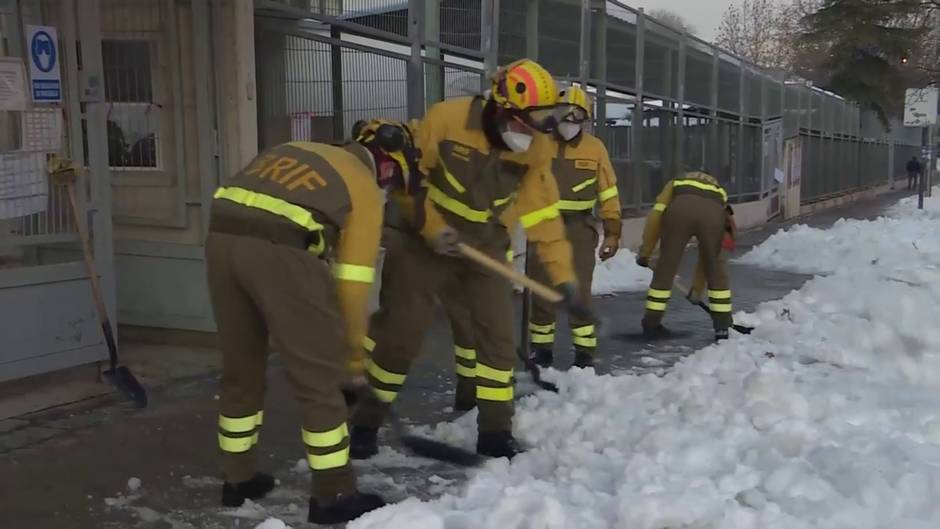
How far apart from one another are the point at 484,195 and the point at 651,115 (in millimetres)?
10381

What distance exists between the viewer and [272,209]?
3.64 meters

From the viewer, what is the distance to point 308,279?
366 cm

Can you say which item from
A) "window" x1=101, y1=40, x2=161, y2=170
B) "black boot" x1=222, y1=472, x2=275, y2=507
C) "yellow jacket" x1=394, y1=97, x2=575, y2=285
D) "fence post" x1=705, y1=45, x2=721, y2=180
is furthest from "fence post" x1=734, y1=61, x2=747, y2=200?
"black boot" x1=222, y1=472, x2=275, y2=507

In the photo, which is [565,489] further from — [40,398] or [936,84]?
[936,84]

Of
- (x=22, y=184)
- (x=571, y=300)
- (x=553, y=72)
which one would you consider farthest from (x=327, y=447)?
(x=553, y=72)

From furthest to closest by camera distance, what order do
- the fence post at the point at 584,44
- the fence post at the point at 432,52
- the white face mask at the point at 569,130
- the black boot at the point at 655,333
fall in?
the fence post at the point at 584,44 → the fence post at the point at 432,52 → the black boot at the point at 655,333 → the white face mask at the point at 569,130

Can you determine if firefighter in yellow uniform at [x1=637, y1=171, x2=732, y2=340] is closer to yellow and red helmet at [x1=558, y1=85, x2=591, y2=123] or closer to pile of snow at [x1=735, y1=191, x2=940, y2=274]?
yellow and red helmet at [x1=558, y1=85, x2=591, y2=123]

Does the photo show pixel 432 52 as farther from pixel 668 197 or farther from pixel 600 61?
pixel 600 61

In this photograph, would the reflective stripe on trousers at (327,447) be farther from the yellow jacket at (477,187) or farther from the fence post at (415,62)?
the fence post at (415,62)

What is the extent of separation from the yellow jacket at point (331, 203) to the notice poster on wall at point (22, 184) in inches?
89.4

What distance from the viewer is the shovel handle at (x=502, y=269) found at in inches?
176

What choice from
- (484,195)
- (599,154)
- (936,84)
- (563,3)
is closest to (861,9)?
(936,84)

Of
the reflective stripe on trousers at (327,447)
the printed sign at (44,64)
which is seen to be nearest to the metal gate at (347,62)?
the printed sign at (44,64)

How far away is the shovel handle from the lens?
14.7ft
